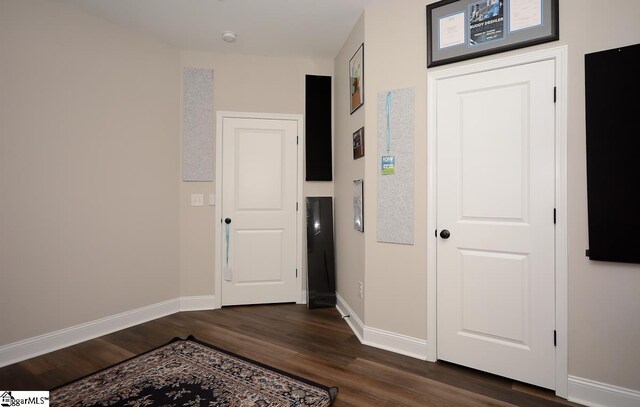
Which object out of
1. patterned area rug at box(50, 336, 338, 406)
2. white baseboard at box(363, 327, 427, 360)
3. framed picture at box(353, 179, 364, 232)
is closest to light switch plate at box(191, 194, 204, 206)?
patterned area rug at box(50, 336, 338, 406)

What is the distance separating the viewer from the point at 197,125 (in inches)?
139

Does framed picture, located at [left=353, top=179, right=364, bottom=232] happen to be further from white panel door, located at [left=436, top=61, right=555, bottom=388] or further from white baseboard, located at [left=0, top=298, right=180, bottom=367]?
white baseboard, located at [left=0, top=298, right=180, bottom=367]

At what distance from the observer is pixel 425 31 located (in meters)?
2.39

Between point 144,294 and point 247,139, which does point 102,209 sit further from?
point 247,139

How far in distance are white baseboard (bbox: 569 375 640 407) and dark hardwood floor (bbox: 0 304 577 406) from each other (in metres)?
0.10

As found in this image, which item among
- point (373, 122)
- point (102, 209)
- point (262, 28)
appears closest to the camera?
point (373, 122)

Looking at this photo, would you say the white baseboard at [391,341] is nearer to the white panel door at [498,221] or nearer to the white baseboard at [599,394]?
the white panel door at [498,221]

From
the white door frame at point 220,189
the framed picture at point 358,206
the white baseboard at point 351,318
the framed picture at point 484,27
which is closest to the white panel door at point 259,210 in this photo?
the white door frame at point 220,189

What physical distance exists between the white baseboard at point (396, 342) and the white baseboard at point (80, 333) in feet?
7.05

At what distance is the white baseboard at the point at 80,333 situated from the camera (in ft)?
7.57

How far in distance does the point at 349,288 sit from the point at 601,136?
7.45 ft

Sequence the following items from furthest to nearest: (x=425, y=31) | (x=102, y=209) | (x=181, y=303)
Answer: (x=181, y=303)
(x=102, y=209)
(x=425, y=31)

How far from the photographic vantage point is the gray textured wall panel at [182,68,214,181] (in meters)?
3.51

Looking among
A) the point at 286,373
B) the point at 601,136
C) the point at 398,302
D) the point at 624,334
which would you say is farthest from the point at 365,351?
the point at 601,136
